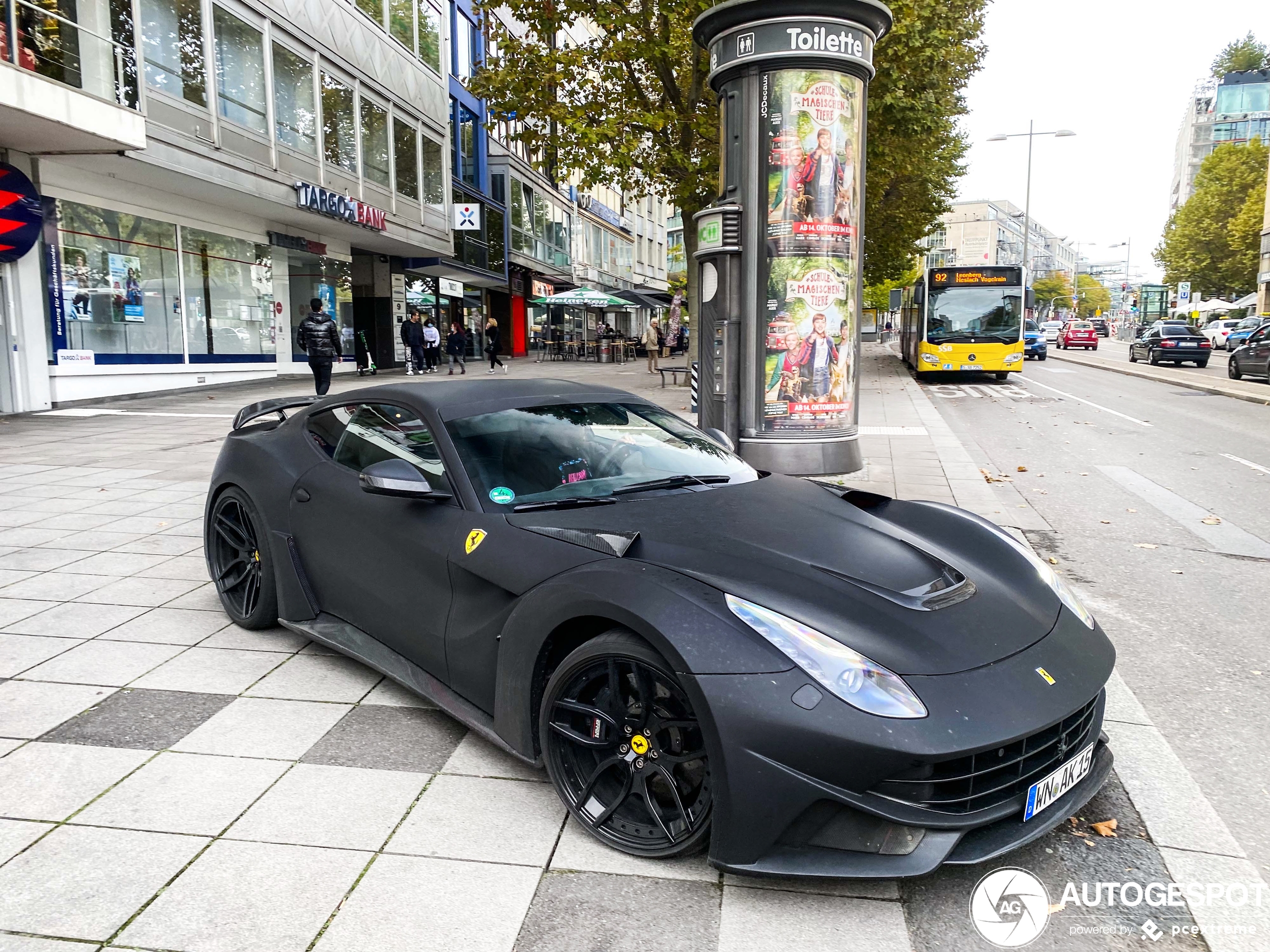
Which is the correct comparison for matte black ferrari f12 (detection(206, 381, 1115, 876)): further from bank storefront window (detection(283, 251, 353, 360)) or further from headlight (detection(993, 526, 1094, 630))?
bank storefront window (detection(283, 251, 353, 360))

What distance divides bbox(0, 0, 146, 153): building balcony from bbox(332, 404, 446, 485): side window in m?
11.1

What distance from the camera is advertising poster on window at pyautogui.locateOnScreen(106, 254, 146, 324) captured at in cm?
1616

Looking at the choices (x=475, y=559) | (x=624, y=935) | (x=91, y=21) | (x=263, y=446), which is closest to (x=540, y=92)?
(x=91, y=21)

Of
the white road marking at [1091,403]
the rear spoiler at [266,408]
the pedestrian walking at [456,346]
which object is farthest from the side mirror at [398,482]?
the pedestrian walking at [456,346]

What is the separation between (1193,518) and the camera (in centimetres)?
725

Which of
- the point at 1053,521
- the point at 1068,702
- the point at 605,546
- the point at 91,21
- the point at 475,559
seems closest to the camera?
the point at 1068,702

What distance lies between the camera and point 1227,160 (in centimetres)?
6506

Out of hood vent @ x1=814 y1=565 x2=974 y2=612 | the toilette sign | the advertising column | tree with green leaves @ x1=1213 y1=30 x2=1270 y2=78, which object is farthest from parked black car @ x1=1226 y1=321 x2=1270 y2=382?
tree with green leaves @ x1=1213 y1=30 x2=1270 y2=78

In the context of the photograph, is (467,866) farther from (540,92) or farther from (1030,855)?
(540,92)

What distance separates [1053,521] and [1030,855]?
17.0 feet

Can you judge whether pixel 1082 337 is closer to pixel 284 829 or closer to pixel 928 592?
pixel 928 592

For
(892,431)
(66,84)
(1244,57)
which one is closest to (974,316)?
(892,431)

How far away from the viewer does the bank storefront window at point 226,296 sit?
60.8 ft

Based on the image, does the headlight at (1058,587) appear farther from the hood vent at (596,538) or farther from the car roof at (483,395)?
the car roof at (483,395)
